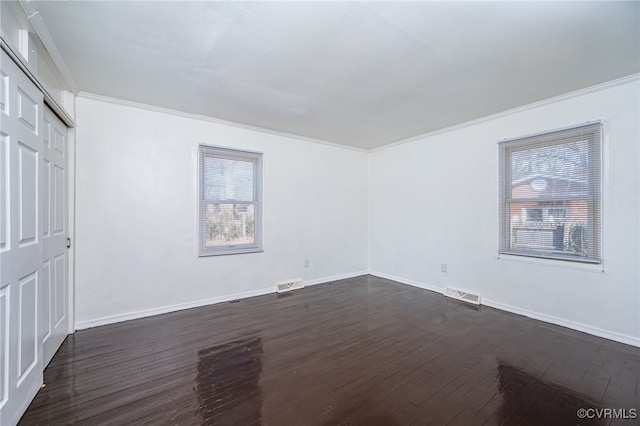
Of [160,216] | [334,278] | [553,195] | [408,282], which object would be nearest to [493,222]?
[553,195]

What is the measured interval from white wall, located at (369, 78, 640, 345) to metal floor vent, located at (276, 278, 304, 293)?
5.67ft

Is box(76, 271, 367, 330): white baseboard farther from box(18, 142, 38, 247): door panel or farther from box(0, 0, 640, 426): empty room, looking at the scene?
box(18, 142, 38, 247): door panel

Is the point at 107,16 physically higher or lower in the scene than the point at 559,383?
higher

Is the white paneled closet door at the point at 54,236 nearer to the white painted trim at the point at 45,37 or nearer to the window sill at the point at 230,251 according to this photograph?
the white painted trim at the point at 45,37

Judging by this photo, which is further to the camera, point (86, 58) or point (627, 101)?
point (627, 101)

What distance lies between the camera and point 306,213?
4875 mm

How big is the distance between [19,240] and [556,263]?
490 centimetres

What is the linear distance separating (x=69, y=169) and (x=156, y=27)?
1.99m

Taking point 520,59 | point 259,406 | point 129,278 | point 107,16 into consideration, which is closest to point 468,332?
point 259,406

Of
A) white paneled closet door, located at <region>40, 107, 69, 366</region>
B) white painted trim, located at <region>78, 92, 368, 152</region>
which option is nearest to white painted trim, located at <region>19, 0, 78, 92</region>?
white painted trim, located at <region>78, 92, 368, 152</region>

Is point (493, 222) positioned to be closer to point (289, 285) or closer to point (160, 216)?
point (289, 285)

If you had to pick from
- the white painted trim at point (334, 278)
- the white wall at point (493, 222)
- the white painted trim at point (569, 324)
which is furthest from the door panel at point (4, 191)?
the white painted trim at point (569, 324)

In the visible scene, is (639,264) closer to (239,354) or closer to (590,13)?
(590,13)

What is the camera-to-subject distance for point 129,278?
332cm
